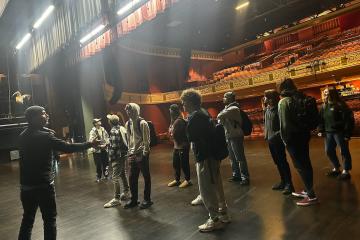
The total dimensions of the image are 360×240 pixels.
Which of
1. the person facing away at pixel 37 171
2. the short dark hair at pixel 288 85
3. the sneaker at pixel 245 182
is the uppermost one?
the short dark hair at pixel 288 85

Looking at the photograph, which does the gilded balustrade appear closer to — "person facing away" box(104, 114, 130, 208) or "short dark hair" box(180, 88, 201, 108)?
"person facing away" box(104, 114, 130, 208)

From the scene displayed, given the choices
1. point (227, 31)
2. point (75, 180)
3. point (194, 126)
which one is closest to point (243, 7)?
point (227, 31)

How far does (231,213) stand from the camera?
3.69 m

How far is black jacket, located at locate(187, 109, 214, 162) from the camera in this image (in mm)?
3156

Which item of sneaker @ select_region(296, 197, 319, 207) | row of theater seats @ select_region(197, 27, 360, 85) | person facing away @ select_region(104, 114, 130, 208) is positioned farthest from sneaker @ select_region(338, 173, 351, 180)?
row of theater seats @ select_region(197, 27, 360, 85)

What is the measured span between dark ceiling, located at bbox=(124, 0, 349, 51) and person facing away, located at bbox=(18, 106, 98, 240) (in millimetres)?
10256

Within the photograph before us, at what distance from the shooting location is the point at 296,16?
16.6 meters

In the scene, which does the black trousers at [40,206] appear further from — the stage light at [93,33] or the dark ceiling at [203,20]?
the dark ceiling at [203,20]

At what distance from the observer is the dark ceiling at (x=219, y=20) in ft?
44.3

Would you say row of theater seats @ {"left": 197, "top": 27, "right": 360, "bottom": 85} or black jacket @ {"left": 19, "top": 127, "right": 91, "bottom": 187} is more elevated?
row of theater seats @ {"left": 197, "top": 27, "right": 360, "bottom": 85}

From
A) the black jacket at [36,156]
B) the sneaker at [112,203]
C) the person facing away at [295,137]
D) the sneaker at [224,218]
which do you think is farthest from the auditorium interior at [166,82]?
the black jacket at [36,156]

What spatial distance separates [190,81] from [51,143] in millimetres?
17685

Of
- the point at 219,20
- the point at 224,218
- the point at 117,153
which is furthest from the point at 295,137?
the point at 219,20

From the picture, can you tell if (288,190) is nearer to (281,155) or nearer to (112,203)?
(281,155)
